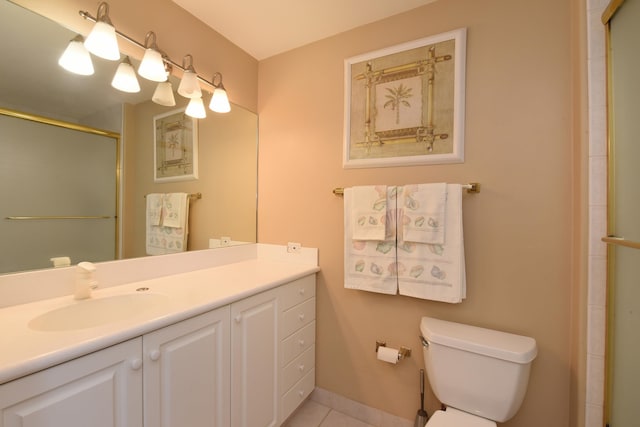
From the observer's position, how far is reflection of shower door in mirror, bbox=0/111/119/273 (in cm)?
96

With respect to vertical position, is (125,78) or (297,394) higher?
(125,78)

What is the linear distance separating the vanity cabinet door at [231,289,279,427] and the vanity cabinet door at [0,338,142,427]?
385 millimetres

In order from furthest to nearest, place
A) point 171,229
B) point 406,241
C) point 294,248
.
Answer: point 294,248 < point 171,229 < point 406,241

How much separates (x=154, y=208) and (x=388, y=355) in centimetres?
148

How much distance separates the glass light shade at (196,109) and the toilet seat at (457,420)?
192 centimetres

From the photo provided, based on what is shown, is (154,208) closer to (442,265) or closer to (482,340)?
(442,265)

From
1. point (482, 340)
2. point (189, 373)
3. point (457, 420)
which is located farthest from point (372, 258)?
point (189, 373)

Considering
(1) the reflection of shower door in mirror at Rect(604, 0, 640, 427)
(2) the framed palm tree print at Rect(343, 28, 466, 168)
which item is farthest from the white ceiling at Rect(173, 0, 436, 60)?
(1) the reflection of shower door in mirror at Rect(604, 0, 640, 427)

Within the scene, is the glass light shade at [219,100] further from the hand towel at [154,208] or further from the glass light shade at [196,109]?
the hand towel at [154,208]

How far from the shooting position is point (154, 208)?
140 cm

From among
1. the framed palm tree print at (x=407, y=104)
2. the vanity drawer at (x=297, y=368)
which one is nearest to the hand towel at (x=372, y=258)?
the framed palm tree print at (x=407, y=104)

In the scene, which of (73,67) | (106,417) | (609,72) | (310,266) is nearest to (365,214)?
(310,266)

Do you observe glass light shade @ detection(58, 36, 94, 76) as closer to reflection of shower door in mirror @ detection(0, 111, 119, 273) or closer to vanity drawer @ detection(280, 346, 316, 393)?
reflection of shower door in mirror @ detection(0, 111, 119, 273)

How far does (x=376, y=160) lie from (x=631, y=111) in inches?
38.1
